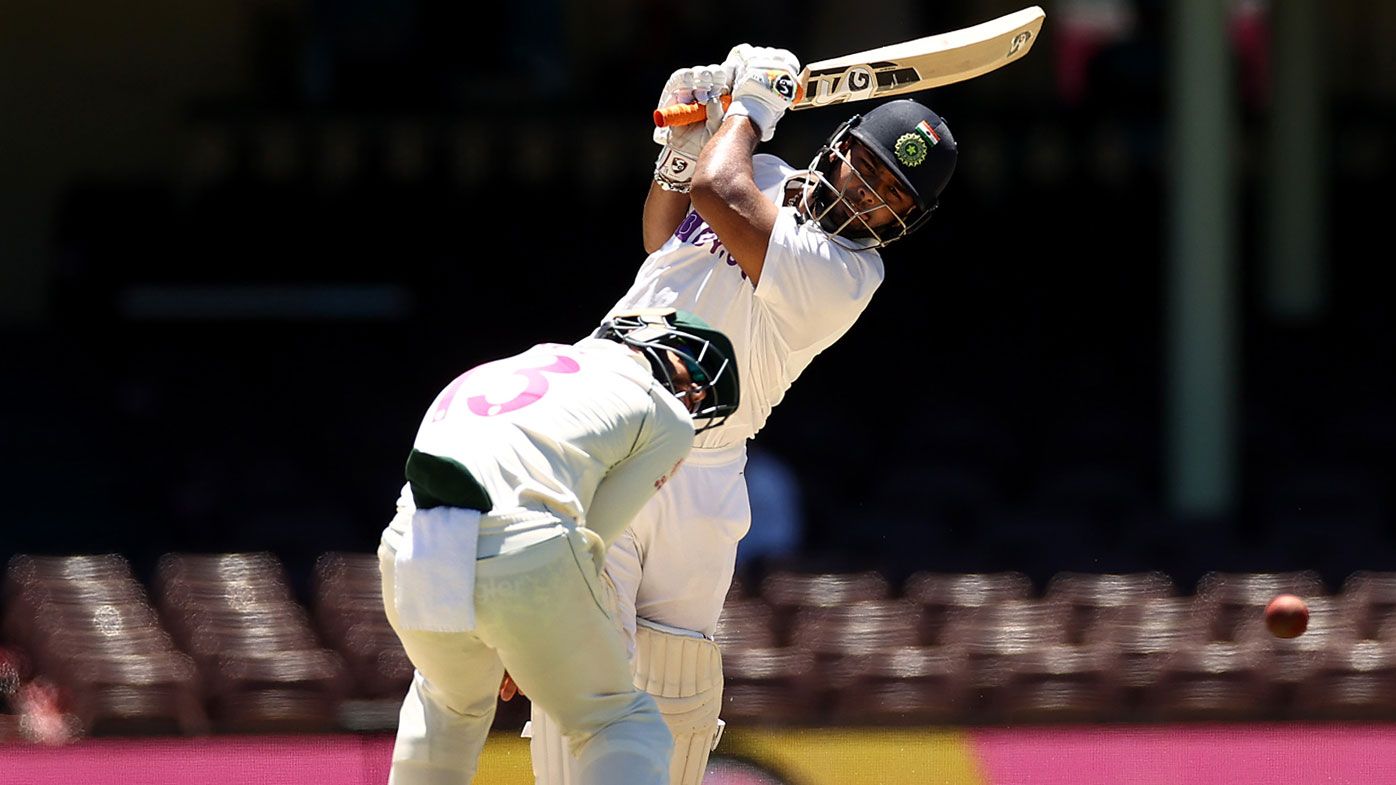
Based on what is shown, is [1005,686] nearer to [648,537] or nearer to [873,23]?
[648,537]

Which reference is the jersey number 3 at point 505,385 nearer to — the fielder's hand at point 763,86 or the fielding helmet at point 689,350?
the fielding helmet at point 689,350

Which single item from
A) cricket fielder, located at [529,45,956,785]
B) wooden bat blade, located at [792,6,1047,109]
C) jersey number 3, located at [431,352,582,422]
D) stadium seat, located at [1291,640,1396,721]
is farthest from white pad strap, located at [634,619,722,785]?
stadium seat, located at [1291,640,1396,721]

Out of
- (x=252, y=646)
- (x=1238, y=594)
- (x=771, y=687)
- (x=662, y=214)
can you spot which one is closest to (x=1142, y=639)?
(x=1238, y=594)

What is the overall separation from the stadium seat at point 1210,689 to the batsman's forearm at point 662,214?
3331 mm

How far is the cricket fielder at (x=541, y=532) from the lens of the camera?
2.85 metres

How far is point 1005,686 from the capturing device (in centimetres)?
641

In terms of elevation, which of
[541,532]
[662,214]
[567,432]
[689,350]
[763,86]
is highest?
[763,86]

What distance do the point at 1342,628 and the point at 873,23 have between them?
6263 millimetres

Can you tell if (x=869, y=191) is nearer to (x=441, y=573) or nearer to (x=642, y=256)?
(x=441, y=573)

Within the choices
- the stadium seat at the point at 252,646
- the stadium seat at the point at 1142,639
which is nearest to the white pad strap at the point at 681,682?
the stadium seat at the point at 252,646

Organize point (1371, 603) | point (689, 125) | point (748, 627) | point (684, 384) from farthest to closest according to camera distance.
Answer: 1. point (1371, 603)
2. point (748, 627)
3. point (689, 125)
4. point (684, 384)

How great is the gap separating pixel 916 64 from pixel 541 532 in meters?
1.39

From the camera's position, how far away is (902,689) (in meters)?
6.40

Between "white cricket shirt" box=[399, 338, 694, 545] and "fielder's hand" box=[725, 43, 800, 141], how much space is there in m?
0.61
